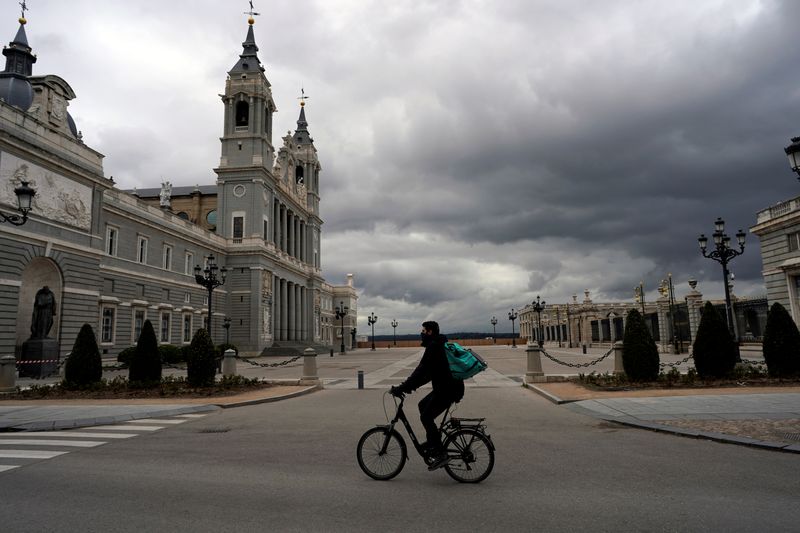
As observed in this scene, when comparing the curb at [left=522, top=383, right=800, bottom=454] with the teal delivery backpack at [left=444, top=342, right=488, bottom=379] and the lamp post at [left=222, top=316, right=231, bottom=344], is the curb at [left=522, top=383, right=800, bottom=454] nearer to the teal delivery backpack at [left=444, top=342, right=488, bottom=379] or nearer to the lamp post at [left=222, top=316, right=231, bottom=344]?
the teal delivery backpack at [left=444, top=342, right=488, bottom=379]

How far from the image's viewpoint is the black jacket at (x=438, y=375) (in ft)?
21.4

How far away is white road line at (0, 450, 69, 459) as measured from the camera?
851cm

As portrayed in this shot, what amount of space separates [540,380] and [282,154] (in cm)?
5812

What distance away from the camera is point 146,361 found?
1891 centimetres

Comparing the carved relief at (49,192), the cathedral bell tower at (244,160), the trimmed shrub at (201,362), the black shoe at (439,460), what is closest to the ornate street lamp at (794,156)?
the black shoe at (439,460)

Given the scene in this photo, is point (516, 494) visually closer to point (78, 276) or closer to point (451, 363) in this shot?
point (451, 363)

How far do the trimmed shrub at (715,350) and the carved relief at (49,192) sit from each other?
27876 millimetres

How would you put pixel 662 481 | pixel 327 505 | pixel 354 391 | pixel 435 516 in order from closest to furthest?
1. pixel 435 516
2. pixel 327 505
3. pixel 662 481
4. pixel 354 391

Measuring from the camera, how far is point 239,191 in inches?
2263

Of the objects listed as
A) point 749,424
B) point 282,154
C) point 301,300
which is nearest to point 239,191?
point 282,154

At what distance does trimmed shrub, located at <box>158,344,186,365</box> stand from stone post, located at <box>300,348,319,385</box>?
20556 millimetres

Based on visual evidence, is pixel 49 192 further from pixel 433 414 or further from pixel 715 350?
pixel 715 350

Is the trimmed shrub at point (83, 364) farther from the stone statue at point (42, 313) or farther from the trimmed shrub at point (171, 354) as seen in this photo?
the trimmed shrub at point (171, 354)

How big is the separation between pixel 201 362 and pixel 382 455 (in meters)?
13.4
